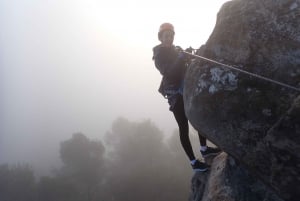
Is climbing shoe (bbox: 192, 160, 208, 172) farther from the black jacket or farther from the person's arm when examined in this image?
the person's arm

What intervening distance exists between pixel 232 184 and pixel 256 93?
2.85 meters

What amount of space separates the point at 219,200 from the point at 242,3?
454cm

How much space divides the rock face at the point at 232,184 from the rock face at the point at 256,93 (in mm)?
1454

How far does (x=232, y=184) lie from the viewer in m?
7.57

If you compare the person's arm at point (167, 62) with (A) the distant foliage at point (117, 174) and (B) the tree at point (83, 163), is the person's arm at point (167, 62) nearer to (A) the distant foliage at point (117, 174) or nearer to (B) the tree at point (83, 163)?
(A) the distant foliage at point (117, 174)

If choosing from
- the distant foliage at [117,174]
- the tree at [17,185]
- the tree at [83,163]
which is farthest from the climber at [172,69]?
the tree at [17,185]

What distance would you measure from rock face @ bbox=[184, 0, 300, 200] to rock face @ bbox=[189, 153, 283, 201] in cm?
145

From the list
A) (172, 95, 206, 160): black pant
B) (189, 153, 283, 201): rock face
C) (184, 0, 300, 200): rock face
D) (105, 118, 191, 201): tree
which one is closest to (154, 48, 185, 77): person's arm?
(172, 95, 206, 160): black pant

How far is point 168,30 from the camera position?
8859 millimetres

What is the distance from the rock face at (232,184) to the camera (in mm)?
6902

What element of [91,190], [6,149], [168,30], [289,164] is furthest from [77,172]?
[6,149]

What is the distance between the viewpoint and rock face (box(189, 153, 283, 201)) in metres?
6.90

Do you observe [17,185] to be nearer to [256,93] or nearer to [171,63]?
[171,63]

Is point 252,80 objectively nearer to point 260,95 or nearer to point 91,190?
point 260,95
